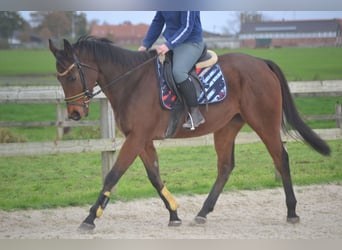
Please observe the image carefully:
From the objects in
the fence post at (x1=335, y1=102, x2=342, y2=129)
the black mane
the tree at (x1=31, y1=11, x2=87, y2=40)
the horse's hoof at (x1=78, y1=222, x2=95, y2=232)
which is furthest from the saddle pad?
the fence post at (x1=335, y1=102, x2=342, y2=129)

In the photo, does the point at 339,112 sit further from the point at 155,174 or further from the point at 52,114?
the point at 52,114

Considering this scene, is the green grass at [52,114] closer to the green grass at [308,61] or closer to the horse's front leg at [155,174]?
the green grass at [308,61]

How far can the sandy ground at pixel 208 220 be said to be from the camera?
5531 mm

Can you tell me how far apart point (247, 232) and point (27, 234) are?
1.99m

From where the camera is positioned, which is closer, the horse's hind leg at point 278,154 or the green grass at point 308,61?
the horse's hind leg at point 278,154

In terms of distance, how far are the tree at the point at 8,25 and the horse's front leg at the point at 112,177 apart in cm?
195

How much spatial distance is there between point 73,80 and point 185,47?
42.9 inches

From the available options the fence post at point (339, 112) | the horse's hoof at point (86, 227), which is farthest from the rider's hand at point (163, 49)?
the fence post at point (339, 112)

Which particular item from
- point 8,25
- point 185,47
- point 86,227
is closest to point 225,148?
point 185,47

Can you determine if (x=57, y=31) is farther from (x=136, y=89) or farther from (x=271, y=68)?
(x=271, y=68)

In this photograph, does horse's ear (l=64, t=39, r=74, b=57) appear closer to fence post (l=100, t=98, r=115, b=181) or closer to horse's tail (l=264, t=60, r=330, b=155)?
fence post (l=100, t=98, r=115, b=181)

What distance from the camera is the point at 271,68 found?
250 inches

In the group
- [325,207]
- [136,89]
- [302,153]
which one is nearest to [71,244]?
[136,89]

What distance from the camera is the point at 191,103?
18.9 ft
